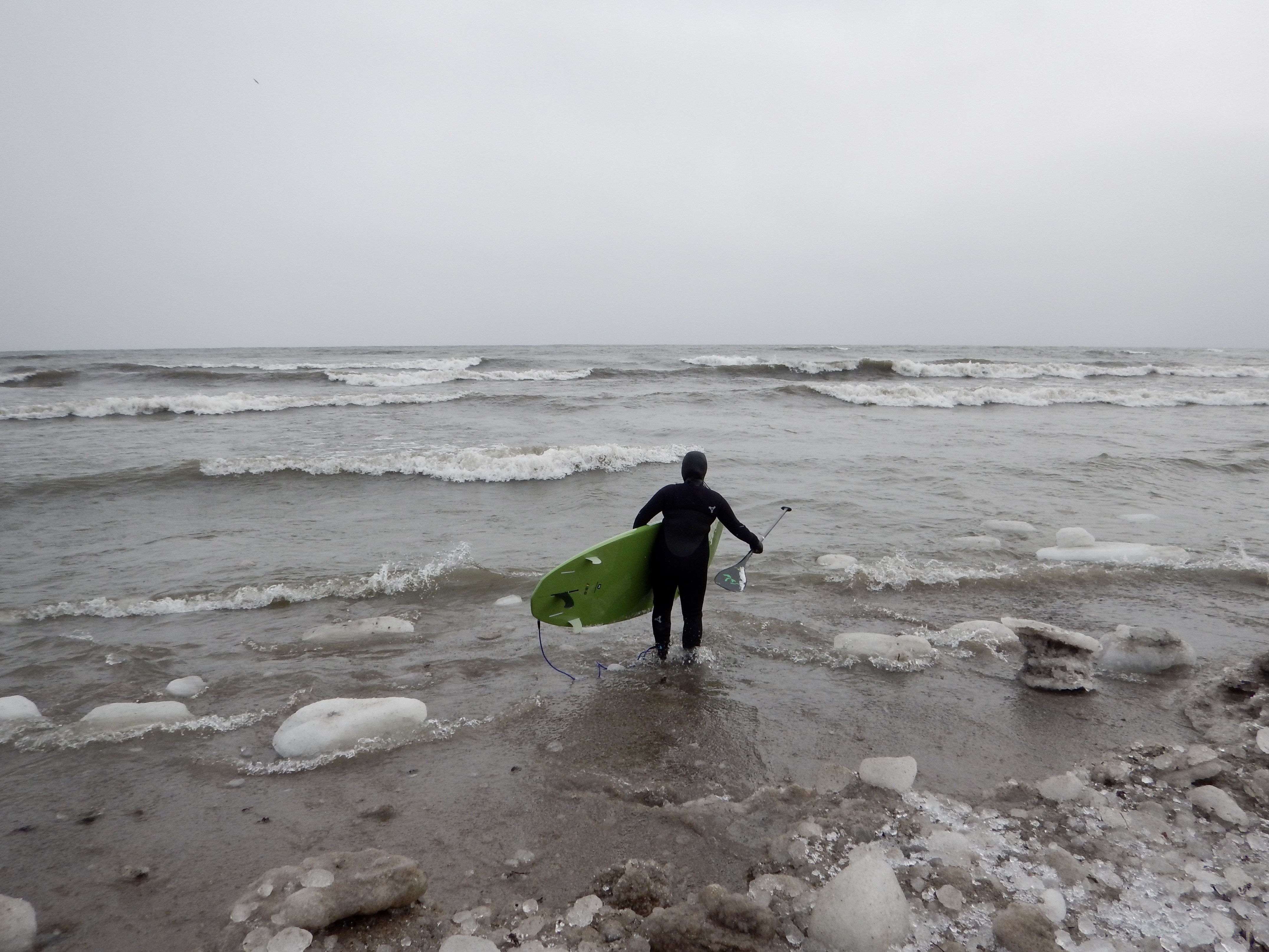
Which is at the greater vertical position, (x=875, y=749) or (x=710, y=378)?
(x=710, y=378)

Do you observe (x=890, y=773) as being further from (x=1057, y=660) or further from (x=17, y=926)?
(x=17, y=926)

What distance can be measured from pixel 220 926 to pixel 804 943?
2.27 m

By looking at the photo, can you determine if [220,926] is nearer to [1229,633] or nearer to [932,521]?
[1229,633]

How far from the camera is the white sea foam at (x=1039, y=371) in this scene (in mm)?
33188

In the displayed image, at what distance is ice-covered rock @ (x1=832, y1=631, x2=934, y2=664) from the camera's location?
16.3 ft

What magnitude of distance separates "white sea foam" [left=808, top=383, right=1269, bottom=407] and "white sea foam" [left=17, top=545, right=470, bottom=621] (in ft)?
62.8

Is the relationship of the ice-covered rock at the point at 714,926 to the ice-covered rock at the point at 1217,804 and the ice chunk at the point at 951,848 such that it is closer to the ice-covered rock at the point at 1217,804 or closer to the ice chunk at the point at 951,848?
the ice chunk at the point at 951,848

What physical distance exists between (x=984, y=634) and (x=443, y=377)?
2907cm

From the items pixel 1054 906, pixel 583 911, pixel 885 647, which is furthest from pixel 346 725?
pixel 885 647

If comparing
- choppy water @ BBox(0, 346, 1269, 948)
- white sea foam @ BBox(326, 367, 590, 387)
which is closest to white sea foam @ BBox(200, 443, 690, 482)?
choppy water @ BBox(0, 346, 1269, 948)

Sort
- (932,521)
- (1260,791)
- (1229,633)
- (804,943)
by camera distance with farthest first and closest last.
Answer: (932,521), (1229,633), (1260,791), (804,943)

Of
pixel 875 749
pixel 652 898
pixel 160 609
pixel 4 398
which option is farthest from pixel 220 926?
pixel 4 398

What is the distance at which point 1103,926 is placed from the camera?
2469mm

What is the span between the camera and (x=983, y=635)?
5328 millimetres
